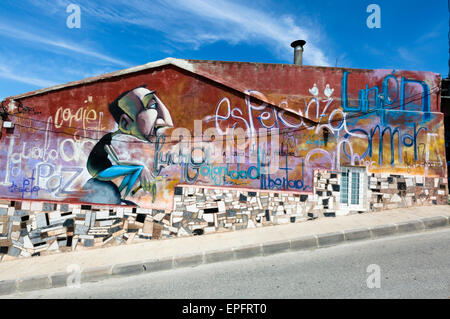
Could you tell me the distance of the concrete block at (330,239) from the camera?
19.8 feet

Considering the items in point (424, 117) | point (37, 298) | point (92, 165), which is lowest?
point (37, 298)

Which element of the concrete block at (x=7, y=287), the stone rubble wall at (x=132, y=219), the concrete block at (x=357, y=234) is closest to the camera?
the concrete block at (x=7, y=287)

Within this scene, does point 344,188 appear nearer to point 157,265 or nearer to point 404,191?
point 404,191

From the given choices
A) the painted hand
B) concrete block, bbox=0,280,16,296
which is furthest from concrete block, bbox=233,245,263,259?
concrete block, bbox=0,280,16,296

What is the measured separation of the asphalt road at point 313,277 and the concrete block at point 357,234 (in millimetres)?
282

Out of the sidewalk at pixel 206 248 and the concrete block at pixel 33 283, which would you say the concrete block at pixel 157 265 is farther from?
the concrete block at pixel 33 283

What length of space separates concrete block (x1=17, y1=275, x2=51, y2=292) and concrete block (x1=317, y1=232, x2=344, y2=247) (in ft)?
18.3

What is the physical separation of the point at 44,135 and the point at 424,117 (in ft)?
35.1

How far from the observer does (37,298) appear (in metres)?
4.95

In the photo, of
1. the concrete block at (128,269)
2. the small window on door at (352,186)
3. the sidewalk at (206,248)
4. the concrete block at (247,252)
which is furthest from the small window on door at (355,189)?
the concrete block at (128,269)

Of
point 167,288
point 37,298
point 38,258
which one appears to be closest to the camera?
point 167,288
